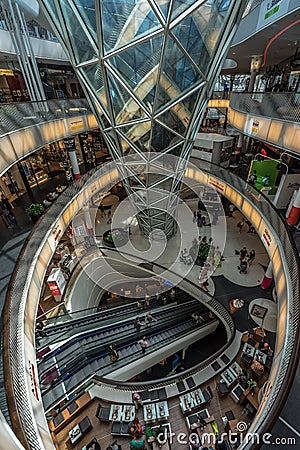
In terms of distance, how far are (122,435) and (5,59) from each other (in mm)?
25503

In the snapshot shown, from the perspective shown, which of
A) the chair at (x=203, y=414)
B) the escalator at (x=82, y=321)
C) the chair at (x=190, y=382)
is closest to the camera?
the chair at (x=203, y=414)

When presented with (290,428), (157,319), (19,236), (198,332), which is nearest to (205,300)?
(198,332)

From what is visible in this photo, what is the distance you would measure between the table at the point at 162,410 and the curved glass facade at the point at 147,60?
43.7 ft

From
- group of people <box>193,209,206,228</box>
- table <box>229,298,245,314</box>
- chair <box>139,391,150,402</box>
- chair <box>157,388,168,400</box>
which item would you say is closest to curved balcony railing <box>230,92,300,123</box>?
group of people <box>193,209,206,228</box>

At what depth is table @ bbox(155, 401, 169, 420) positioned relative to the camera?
11.2 meters

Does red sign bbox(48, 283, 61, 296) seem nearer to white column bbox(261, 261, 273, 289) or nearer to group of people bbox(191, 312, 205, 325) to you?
A: group of people bbox(191, 312, 205, 325)

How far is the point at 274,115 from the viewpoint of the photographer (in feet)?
39.8

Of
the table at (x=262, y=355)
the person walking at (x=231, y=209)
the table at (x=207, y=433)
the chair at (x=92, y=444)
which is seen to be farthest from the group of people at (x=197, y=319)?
the person walking at (x=231, y=209)

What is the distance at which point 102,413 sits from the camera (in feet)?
35.6

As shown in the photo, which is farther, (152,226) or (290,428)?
(152,226)

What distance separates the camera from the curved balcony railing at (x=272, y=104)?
1055 centimetres

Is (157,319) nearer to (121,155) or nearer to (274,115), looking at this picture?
(121,155)

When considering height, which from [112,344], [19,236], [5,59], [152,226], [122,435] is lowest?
[122,435]

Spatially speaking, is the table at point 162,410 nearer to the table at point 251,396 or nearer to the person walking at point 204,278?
the table at point 251,396
